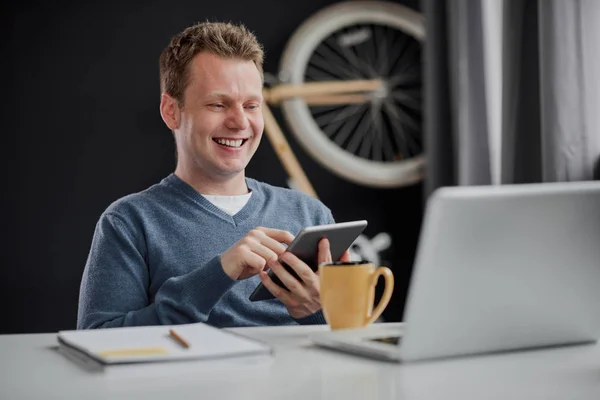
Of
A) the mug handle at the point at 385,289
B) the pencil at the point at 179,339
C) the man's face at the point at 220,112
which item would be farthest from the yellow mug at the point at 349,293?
the man's face at the point at 220,112

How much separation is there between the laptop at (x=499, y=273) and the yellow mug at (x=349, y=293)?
116mm

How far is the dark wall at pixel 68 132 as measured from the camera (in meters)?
3.03

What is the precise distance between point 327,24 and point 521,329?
7.86ft

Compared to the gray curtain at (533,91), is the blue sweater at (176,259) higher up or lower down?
lower down

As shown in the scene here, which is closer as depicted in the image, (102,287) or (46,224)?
(102,287)

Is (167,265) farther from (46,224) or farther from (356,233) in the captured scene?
(46,224)

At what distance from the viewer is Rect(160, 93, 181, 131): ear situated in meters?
1.87

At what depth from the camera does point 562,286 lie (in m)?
1.01

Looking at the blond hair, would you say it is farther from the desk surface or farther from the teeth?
the desk surface

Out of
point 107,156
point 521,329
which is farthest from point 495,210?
point 107,156

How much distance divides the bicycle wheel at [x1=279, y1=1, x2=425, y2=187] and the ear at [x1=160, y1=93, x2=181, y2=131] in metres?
1.40

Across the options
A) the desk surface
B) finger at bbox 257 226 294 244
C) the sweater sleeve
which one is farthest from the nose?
the desk surface

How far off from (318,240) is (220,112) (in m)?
0.61

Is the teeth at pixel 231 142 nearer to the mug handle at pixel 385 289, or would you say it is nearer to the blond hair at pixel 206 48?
the blond hair at pixel 206 48
